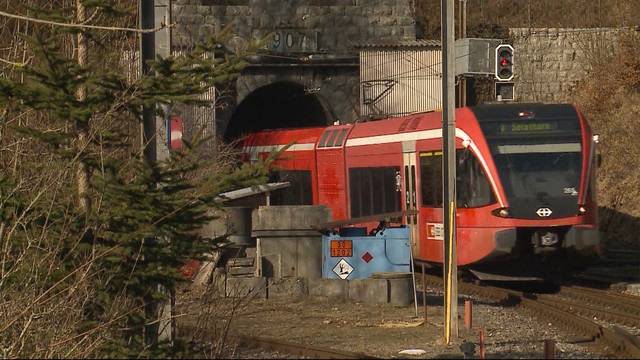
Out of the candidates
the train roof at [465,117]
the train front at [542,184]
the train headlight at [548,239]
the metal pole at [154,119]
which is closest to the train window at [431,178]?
the train roof at [465,117]

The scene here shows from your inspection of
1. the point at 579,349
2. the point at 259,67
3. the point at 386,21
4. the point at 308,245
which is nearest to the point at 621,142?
the point at 386,21

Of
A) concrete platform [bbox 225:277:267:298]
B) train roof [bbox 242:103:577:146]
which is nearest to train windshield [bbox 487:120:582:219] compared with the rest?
train roof [bbox 242:103:577:146]

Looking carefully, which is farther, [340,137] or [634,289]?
[340,137]

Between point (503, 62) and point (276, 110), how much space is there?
26.9 meters

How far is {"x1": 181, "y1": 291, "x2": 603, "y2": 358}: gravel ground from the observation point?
543 inches

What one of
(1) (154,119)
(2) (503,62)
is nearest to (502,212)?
(2) (503,62)

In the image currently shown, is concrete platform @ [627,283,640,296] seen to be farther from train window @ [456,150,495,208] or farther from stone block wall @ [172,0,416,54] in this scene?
stone block wall @ [172,0,416,54]

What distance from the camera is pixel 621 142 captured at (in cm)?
3428

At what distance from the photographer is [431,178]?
21.0 m

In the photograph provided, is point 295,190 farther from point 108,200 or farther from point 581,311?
point 108,200

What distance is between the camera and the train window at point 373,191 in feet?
75.6

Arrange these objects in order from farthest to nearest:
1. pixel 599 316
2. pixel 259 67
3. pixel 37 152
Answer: pixel 259 67 → pixel 599 316 → pixel 37 152

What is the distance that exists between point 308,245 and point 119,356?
8.75 meters

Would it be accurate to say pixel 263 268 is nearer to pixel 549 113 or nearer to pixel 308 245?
pixel 308 245
